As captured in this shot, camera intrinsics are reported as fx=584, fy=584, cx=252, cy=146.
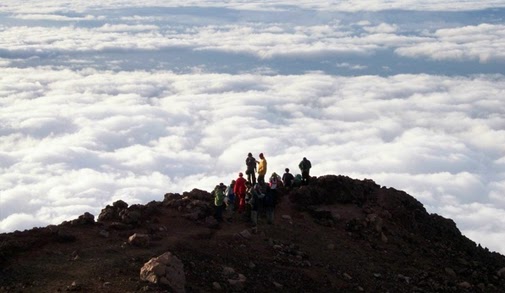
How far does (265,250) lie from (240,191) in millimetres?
4004

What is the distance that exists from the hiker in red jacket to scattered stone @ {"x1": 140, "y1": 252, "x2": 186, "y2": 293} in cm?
790

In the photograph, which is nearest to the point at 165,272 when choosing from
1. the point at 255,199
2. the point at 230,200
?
the point at 255,199

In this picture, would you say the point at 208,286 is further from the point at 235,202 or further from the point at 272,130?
the point at 272,130

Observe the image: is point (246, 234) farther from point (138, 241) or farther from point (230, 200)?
point (138, 241)

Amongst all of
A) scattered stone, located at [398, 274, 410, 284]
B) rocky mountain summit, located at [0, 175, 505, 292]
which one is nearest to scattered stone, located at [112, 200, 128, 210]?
rocky mountain summit, located at [0, 175, 505, 292]

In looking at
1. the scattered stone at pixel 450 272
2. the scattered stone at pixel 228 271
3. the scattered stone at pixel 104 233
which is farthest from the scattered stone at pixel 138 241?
the scattered stone at pixel 450 272

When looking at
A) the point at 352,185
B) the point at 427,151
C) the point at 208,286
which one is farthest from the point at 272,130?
the point at 208,286

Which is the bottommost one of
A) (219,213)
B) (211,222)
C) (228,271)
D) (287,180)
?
(228,271)

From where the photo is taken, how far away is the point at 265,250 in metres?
24.7

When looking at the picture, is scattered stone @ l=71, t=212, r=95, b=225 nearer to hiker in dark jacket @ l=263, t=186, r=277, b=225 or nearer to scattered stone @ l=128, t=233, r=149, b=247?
scattered stone @ l=128, t=233, r=149, b=247

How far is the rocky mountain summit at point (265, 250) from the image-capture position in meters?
20.2

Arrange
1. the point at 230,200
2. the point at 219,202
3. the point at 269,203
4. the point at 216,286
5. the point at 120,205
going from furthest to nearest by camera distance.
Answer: the point at 230,200, the point at 120,205, the point at 269,203, the point at 219,202, the point at 216,286

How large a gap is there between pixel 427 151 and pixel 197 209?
146524mm

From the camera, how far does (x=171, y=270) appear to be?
19.8 m
